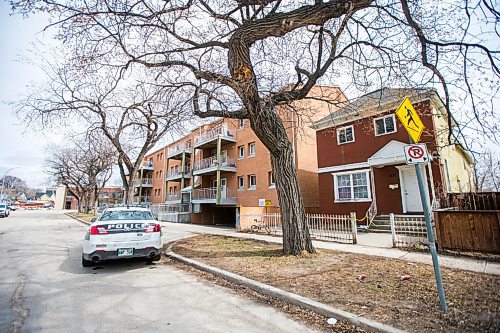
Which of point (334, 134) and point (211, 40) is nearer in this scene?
point (211, 40)

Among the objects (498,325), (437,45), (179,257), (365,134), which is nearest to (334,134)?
(365,134)

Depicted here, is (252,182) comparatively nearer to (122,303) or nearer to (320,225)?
(320,225)

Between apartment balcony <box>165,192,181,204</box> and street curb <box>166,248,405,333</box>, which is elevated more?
apartment balcony <box>165,192,181,204</box>

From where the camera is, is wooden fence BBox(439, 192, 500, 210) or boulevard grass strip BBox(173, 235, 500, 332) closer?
boulevard grass strip BBox(173, 235, 500, 332)

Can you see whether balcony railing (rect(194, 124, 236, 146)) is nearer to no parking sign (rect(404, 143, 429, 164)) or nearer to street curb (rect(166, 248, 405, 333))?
street curb (rect(166, 248, 405, 333))

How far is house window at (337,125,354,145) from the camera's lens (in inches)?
653

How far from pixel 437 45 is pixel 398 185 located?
9.22 m

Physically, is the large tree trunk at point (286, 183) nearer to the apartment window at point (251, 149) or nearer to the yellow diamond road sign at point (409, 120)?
the yellow diamond road sign at point (409, 120)

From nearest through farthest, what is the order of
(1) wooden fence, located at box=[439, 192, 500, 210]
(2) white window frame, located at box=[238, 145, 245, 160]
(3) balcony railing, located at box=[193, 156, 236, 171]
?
(1) wooden fence, located at box=[439, 192, 500, 210] → (3) balcony railing, located at box=[193, 156, 236, 171] → (2) white window frame, located at box=[238, 145, 245, 160]

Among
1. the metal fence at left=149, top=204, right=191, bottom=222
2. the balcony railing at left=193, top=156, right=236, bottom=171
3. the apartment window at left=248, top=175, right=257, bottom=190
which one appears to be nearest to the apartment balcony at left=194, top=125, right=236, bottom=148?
the balcony railing at left=193, top=156, right=236, bottom=171

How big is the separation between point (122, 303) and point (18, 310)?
1.51m

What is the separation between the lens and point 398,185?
14.3 m

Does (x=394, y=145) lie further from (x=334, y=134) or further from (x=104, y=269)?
A: (x=104, y=269)

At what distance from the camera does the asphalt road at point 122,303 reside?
357cm
